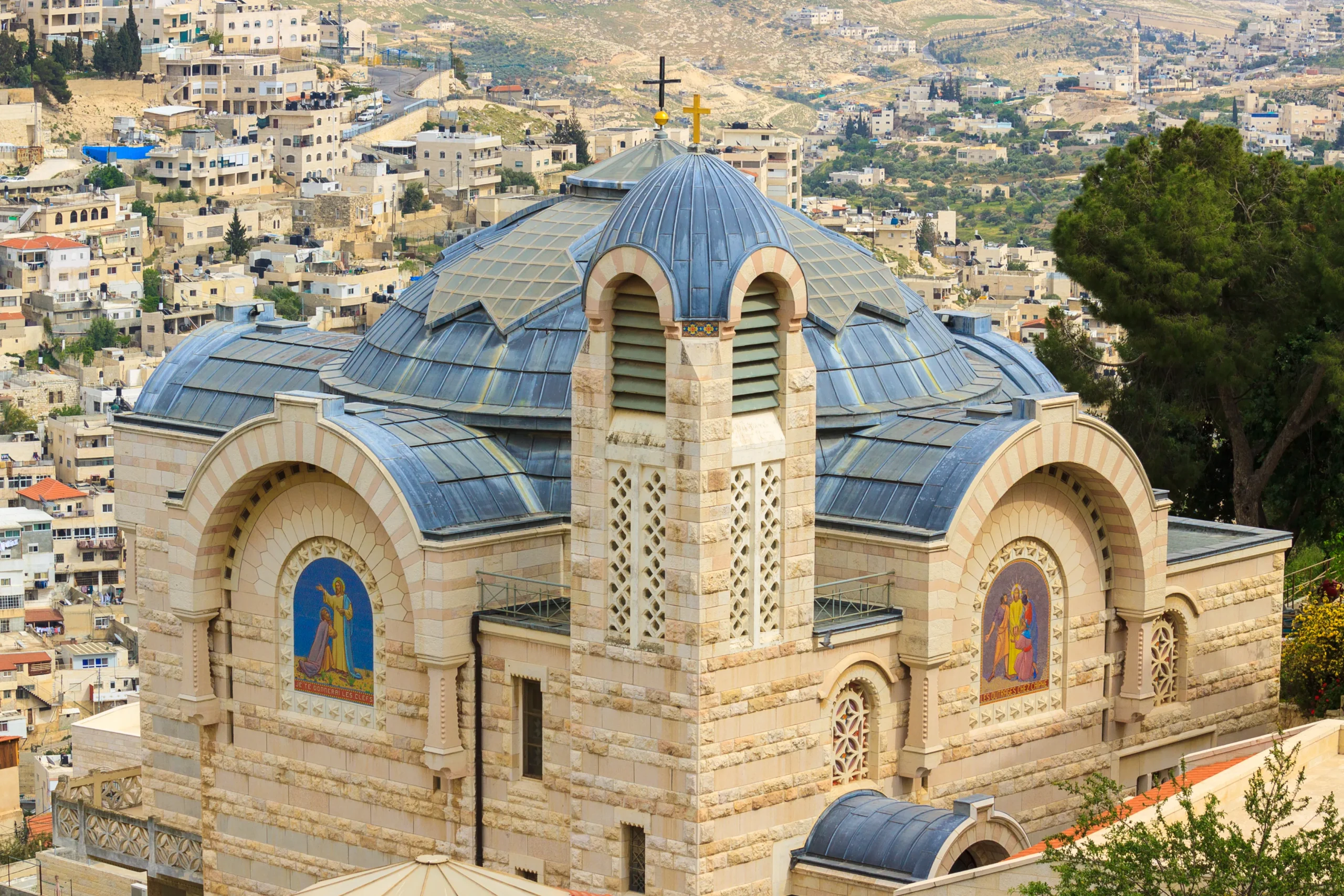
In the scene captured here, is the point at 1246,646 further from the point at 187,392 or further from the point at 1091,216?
the point at 187,392

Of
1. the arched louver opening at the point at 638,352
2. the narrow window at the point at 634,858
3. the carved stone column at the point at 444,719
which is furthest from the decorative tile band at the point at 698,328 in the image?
the narrow window at the point at 634,858

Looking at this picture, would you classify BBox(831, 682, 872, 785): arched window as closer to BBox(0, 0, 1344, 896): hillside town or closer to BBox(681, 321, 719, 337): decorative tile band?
BBox(0, 0, 1344, 896): hillside town

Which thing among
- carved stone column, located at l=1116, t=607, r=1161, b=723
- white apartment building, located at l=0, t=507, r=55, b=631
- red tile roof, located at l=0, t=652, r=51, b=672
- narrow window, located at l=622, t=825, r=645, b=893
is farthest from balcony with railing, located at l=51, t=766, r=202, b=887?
white apartment building, located at l=0, t=507, r=55, b=631

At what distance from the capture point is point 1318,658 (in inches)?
1575

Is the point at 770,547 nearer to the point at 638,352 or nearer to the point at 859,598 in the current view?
the point at 859,598

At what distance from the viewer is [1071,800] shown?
36594 millimetres

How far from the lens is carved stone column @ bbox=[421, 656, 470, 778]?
3344 cm

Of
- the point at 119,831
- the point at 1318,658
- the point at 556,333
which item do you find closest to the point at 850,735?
the point at 556,333

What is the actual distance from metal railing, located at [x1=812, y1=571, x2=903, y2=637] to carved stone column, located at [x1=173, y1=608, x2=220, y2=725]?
9.30 m

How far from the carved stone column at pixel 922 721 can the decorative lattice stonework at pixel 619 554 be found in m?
4.30

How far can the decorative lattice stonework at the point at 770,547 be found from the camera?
103ft

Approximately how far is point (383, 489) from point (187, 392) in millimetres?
7732

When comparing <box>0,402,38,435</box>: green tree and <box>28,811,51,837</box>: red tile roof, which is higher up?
<box>28,811,51,837</box>: red tile roof

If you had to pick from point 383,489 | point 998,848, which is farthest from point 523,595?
point 998,848
